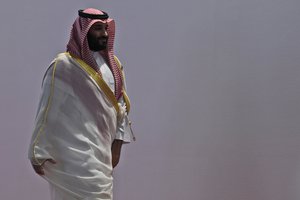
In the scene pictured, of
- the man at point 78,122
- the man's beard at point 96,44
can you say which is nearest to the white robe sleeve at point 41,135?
the man at point 78,122

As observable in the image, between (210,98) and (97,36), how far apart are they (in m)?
1.46

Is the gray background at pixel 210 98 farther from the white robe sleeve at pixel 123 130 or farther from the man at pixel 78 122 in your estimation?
the man at pixel 78 122

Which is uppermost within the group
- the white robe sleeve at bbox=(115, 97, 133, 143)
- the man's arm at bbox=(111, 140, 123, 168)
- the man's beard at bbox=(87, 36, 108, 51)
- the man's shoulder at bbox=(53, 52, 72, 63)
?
the man's beard at bbox=(87, 36, 108, 51)

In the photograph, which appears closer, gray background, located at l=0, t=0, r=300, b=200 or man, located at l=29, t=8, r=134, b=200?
man, located at l=29, t=8, r=134, b=200

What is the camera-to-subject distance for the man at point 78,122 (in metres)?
3.04

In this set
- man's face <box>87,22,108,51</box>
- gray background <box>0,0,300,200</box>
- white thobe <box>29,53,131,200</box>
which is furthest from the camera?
gray background <box>0,0,300,200</box>

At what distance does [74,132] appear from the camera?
307 centimetres

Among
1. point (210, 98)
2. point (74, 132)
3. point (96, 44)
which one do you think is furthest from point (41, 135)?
point (210, 98)

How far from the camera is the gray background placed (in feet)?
14.4

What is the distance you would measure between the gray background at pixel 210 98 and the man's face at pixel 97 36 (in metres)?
1.14

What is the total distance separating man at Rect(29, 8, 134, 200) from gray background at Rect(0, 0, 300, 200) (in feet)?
3.91

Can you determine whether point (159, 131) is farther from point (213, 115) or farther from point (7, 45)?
point (7, 45)

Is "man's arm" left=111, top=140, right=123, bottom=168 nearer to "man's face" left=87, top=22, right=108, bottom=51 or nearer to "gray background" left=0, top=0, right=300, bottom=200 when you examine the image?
"man's face" left=87, top=22, right=108, bottom=51

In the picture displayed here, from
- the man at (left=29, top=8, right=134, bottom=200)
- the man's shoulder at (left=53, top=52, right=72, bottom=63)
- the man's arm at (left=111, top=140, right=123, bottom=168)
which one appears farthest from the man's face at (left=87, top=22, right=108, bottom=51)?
the man's arm at (left=111, top=140, right=123, bottom=168)
